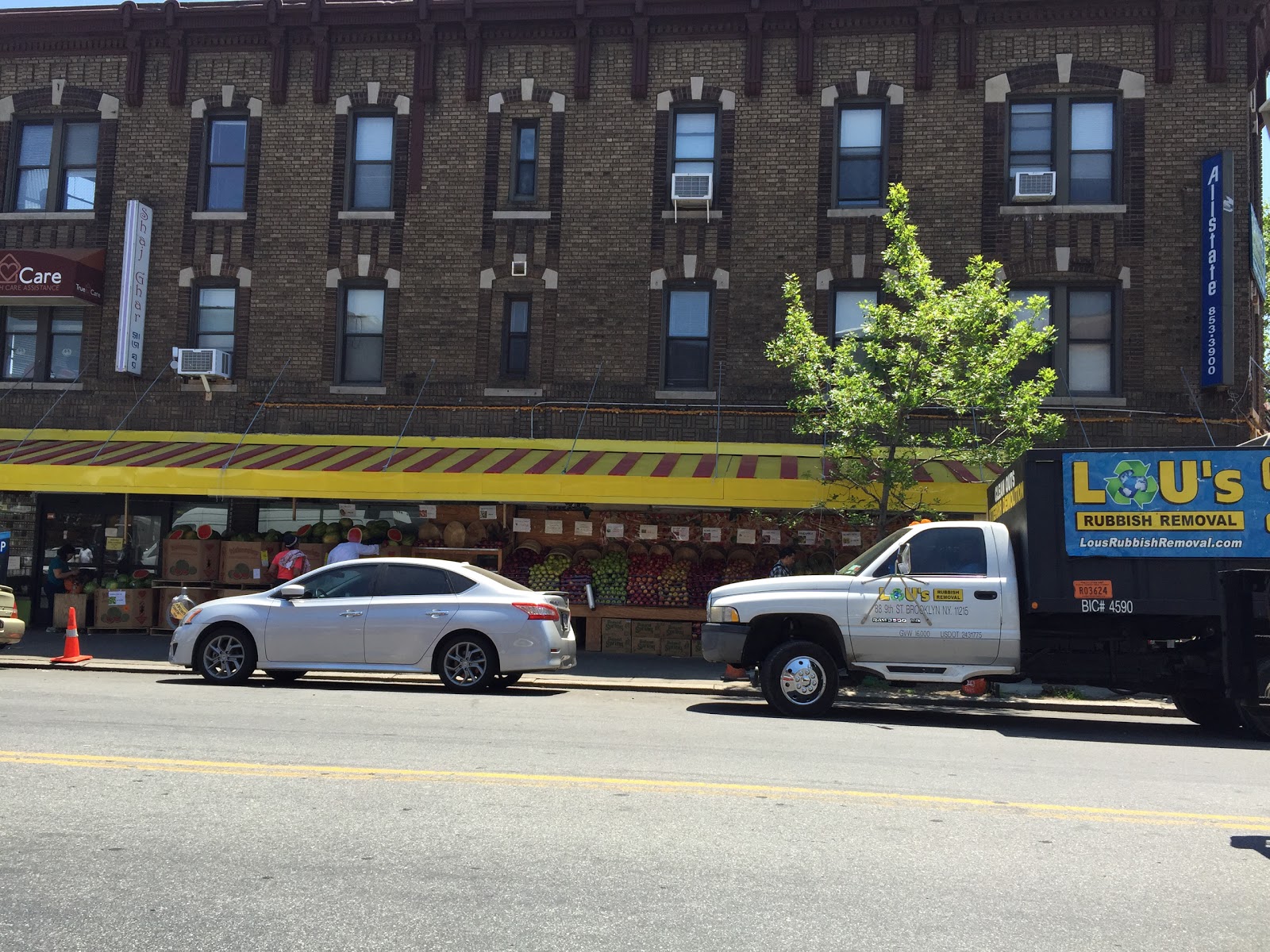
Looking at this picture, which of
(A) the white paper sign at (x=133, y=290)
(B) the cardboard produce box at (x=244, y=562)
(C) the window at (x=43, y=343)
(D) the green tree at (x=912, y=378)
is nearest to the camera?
(D) the green tree at (x=912, y=378)

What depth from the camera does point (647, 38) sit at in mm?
19516

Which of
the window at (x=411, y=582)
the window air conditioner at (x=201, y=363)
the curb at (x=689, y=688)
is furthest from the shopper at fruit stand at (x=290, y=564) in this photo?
the window air conditioner at (x=201, y=363)

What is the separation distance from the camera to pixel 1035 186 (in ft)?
59.9

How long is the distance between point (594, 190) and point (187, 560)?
346 inches

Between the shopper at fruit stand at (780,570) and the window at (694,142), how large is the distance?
664cm

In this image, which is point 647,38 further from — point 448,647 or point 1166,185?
point 448,647

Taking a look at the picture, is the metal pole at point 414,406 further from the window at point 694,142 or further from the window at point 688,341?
the window at point 694,142

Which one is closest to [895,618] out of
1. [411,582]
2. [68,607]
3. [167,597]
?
→ [411,582]

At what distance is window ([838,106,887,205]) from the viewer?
62.6 ft

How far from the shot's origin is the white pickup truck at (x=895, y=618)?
1104 centimetres

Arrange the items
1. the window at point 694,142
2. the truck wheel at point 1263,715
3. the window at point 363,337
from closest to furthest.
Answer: the truck wheel at point 1263,715 < the window at point 694,142 < the window at point 363,337

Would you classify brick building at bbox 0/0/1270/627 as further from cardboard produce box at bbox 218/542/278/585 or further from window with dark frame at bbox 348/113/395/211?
cardboard produce box at bbox 218/542/278/585

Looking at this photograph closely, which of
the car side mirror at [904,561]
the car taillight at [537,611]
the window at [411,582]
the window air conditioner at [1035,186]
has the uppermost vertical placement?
the window air conditioner at [1035,186]

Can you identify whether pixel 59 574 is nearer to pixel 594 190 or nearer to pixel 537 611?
pixel 537 611
